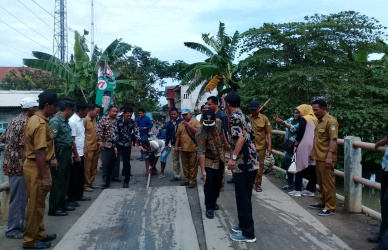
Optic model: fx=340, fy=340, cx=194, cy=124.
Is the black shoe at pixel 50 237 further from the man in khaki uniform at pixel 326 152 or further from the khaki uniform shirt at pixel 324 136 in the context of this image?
the khaki uniform shirt at pixel 324 136

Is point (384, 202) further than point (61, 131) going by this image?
No

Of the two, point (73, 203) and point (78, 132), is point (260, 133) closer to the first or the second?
point (78, 132)

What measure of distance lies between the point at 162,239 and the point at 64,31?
110ft

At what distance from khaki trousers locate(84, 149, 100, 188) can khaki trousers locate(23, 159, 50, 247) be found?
320 cm

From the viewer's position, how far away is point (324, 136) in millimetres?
5336

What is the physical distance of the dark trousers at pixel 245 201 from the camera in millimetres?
4250

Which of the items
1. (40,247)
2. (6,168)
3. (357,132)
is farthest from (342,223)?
(357,132)

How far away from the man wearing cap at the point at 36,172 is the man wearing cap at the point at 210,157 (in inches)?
88.7

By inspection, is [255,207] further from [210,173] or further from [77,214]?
[77,214]

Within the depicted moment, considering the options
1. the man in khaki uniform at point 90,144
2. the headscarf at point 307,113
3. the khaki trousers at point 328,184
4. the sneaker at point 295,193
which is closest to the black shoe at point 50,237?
the man in khaki uniform at point 90,144

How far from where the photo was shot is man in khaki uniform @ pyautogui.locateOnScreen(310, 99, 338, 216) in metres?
5.18

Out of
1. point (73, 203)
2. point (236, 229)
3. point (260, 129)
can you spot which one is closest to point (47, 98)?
point (73, 203)

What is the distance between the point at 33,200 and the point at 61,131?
1618 millimetres

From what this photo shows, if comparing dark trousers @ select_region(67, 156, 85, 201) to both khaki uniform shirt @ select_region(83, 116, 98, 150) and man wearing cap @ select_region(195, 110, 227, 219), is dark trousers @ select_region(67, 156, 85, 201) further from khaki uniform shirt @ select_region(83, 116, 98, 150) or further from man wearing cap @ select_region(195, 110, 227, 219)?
man wearing cap @ select_region(195, 110, 227, 219)
